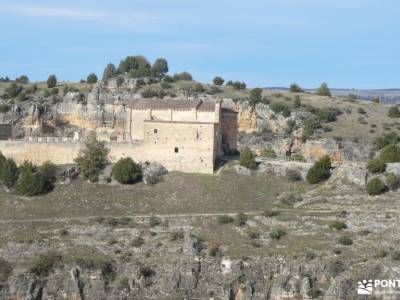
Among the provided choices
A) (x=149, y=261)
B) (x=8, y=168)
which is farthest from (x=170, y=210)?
(x=8, y=168)

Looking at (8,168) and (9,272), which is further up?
(8,168)

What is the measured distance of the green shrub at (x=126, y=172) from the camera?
68750 millimetres

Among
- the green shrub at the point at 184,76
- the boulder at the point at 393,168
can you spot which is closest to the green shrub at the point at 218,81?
the green shrub at the point at 184,76

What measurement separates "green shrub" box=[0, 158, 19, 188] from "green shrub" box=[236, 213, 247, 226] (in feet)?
51.4

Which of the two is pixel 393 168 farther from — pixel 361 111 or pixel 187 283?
pixel 361 111

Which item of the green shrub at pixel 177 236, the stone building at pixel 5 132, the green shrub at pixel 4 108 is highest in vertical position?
the green shrub at pixel 4 108

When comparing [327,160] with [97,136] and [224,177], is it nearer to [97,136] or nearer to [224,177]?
[224,177]

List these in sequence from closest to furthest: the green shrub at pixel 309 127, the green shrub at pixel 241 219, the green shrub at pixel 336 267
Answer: the green shrub at pixel 336 267, the green shrub at pixel 241 219, the green shrub at pixel 309 127

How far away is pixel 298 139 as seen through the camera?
3644 inches

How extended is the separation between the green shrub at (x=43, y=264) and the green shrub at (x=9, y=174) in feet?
36.5

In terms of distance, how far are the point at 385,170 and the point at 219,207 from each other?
11.6 meters

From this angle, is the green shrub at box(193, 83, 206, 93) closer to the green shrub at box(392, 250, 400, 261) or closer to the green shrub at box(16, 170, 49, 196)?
the green shrub at box(16, 170, 49, 196)

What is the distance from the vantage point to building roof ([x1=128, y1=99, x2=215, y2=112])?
72.0m

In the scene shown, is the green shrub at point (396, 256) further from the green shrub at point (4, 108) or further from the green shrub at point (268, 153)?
the green shrub at point (4, 108)
